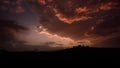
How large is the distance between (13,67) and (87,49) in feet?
47.2

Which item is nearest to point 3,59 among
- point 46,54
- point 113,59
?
point 46,54

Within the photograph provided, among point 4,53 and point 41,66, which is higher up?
point 4,53

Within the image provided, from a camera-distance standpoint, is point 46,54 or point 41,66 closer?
point 41,66

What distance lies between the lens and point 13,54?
130 ft

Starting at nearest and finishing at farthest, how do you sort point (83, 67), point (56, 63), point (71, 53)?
1. point (83, 67)
2. point (56, 63)
3. point (71, 53)

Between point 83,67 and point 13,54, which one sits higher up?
point 13,54

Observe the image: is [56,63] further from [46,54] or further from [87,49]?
[87,49]

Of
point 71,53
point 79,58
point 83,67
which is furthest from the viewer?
point 71,53

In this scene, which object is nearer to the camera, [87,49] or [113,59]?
[113,59]

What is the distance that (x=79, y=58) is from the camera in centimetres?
3516

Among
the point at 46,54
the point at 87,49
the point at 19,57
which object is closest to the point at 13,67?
the point at 19,57

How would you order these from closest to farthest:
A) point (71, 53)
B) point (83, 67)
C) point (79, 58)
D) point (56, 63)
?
point (83, 67) < point (56, 63) < point (79, 58) < point (71, 53)

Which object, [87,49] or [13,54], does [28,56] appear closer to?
[13,54]

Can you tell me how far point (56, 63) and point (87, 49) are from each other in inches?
329
